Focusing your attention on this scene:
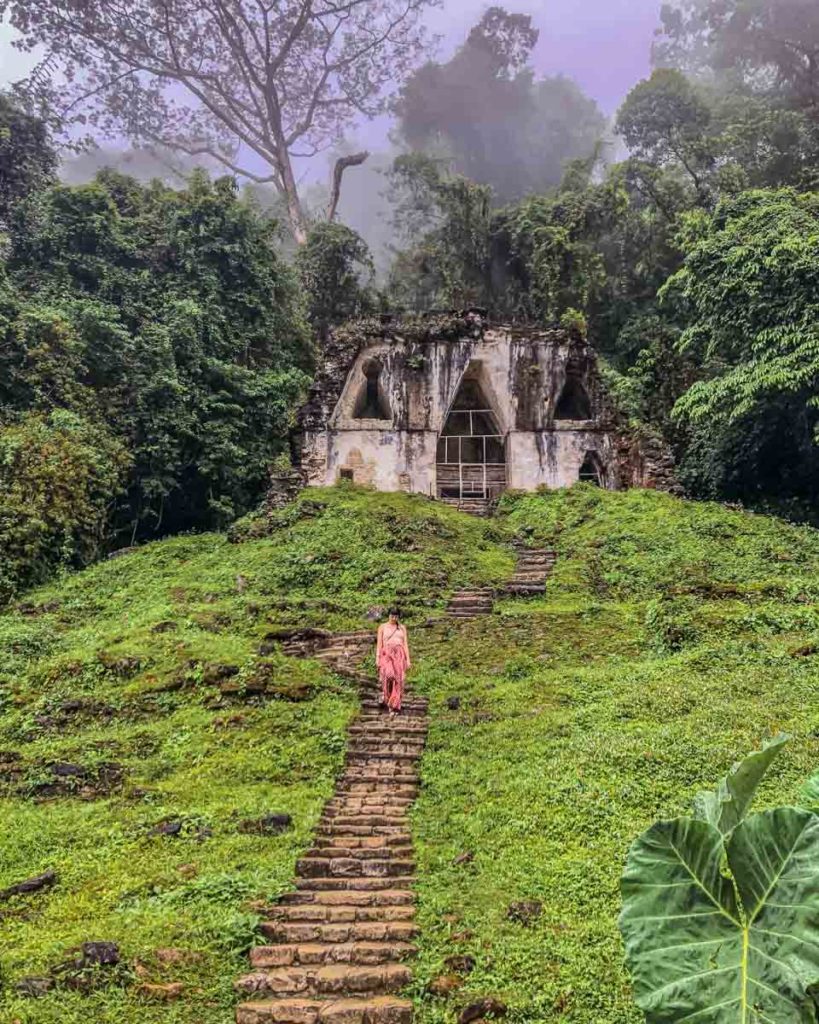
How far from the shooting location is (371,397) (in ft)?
84.0

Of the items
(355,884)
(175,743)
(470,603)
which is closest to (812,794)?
(355,884)

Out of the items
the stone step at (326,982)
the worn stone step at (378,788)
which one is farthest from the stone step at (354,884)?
the worn stone step at (378,788)

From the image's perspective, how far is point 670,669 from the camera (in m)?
10.2

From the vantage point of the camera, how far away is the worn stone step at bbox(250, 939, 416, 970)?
5.08 metres

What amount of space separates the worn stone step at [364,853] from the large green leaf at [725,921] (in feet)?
14.2

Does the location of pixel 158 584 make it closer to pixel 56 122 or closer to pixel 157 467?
pixel 157 467

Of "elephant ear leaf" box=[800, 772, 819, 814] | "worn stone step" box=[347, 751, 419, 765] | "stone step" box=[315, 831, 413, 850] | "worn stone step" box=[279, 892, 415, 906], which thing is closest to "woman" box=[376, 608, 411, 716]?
"worn stone step" box=[347, 751, 419, 765]

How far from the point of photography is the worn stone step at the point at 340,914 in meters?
5.53

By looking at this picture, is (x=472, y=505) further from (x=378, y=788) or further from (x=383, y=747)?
(x=378, y=788)

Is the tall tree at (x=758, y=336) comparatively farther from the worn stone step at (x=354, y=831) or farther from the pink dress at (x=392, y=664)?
the worn stone step at (x=354, y=831)

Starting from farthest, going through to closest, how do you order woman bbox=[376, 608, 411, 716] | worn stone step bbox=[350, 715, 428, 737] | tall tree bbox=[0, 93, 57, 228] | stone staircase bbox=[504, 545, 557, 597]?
tall tree bbox=[0, 93, 57, 228] → stone staircase bbox=[504, 545, 557, 597] → woman bbox=[376, 608, 411, 716] → worn stone step bbox=[350, 715, 428, 737]

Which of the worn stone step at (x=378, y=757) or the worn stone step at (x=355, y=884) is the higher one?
the worn stone step at (x=378, y=757)

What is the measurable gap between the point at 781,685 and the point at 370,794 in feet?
16.8

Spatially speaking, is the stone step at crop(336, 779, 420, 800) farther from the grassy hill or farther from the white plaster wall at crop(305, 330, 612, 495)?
the white plaster wall at crop(305, 330, 612, 495)
